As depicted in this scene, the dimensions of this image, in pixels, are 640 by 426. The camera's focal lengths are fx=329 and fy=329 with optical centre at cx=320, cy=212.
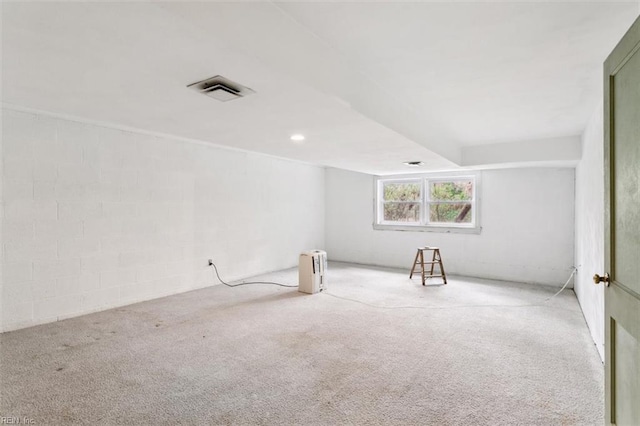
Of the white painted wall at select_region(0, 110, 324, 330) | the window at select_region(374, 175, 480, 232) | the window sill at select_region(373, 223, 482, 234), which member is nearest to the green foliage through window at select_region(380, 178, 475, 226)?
the window at select_region(374, 175, 480, 232)

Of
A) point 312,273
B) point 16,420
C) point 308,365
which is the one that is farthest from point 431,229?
point 16,420

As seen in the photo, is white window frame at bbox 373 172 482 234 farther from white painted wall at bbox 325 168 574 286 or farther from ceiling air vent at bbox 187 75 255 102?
ceiling air vent at bbox 187 75 255 102

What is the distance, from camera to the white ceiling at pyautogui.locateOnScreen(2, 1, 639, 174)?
1.59 metres

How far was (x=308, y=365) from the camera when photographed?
2.54 metres

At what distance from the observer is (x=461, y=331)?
10.6 ft

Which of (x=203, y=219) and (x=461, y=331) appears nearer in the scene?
(x=461, y=331)

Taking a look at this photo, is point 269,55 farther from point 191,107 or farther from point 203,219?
point 203,219

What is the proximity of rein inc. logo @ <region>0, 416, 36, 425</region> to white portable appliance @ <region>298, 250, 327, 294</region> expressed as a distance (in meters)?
3.16

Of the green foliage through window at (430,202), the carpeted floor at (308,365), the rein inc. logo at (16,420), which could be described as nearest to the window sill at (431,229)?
the green foliage through window at (430,202)

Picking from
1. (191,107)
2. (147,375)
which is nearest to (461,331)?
(147,375)

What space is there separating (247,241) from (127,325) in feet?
8.31

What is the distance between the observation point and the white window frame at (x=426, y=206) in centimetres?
594

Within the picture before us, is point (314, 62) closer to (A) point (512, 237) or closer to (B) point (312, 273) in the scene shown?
(B) point (312, 273)

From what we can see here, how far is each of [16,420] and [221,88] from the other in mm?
2304
